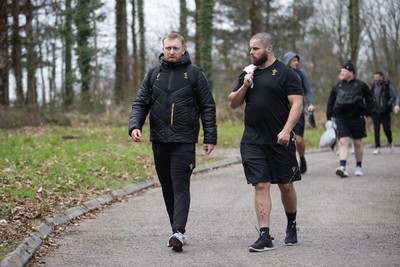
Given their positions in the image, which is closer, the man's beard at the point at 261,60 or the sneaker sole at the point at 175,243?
the sneaker sole at the point at 175,243

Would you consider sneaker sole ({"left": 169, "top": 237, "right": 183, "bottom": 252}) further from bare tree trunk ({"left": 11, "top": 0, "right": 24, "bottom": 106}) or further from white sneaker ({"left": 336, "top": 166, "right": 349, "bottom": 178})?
bare tree trunk ({"left": 11, "top": 0, "right": 24, "bottom": 106})

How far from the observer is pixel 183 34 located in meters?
32.3

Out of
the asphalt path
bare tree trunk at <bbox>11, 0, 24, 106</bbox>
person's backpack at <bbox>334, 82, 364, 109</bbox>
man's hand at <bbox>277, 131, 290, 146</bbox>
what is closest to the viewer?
the asphalt path

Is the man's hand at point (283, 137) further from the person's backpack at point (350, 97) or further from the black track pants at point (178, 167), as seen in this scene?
the person's backpack at point (350, 97)

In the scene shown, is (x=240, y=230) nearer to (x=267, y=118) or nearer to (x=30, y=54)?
(x=267, y=118)

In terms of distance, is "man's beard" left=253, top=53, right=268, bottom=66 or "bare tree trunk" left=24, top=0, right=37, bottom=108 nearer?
"man's beard" left=253, top=53, right=268, bottom=66

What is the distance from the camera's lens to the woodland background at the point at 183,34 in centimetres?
2964

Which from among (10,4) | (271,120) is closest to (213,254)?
(271,120)

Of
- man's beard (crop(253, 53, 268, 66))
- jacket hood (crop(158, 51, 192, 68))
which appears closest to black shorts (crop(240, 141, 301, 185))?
man's beard (crop(253, 53, 268, 66))

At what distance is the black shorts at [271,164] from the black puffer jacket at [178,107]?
468 mm

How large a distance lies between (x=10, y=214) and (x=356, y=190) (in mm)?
5850

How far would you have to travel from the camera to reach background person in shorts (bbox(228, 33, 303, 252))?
6.71 meters

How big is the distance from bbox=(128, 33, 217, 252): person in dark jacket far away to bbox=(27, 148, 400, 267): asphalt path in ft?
1.77

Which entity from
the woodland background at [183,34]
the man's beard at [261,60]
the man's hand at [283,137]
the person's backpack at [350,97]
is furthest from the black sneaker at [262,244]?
the woodland background at [183,34]
